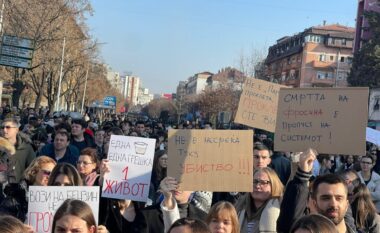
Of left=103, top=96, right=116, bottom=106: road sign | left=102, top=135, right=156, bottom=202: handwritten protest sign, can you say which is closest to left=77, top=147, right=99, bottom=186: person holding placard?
left=102, top=135, right=156, bottom=202: handwritten protest sign

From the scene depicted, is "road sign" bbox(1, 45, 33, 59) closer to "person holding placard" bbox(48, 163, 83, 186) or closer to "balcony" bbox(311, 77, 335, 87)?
"person holding placard" bbox(48, 163, 83, 186)

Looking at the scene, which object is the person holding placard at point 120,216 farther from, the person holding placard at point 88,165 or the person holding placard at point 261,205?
the person holding placard at point 261,205

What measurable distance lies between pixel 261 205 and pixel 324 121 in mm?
949

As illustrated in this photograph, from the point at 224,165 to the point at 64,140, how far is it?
3.40 meters

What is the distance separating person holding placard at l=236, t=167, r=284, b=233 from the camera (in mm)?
4031

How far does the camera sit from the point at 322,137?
446 cm

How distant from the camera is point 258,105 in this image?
21.2 feet

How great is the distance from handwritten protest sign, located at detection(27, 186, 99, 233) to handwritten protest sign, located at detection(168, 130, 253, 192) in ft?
2.25

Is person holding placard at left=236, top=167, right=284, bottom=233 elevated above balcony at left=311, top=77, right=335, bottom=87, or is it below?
below

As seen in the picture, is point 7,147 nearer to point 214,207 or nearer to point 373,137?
point 214,207

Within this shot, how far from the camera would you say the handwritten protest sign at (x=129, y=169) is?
168 inches

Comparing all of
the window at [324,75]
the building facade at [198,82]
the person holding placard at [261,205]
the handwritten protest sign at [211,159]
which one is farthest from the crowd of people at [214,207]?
the building facade at [198,82]

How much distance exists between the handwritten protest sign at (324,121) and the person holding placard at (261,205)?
47cm

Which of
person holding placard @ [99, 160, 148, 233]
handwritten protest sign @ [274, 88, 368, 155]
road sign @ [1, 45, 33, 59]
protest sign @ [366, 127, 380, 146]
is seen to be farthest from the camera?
road sign @ [1, 45, 33, 59]
